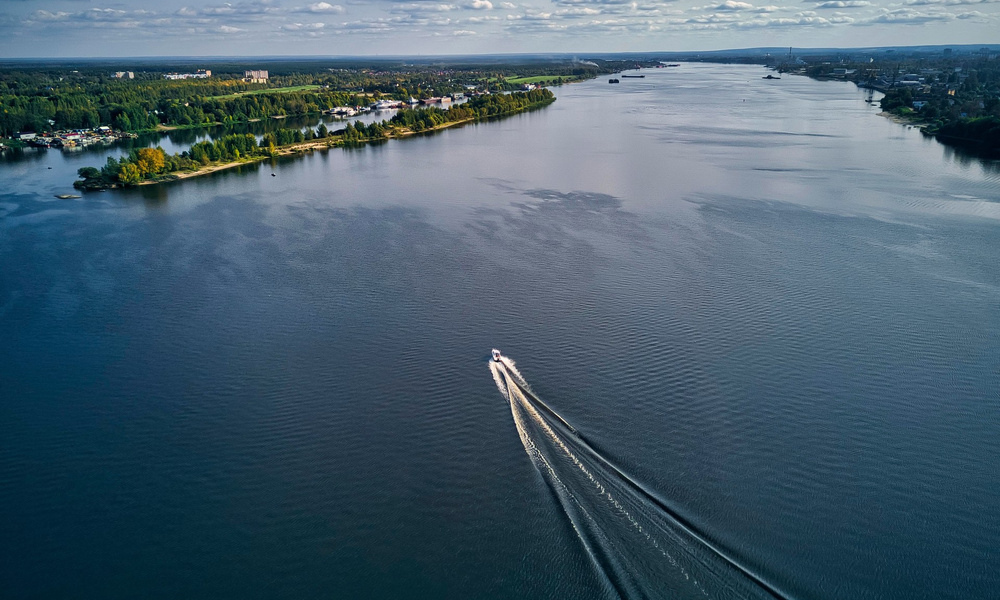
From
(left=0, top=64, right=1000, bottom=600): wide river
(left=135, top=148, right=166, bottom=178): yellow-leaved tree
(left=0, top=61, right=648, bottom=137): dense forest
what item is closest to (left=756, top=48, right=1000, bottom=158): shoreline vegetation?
(left=0, top=64, right=1000, bottom=600): wide river

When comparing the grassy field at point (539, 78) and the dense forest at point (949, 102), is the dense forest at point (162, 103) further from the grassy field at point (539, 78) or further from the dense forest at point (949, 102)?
the dense forest at point (949, 102)

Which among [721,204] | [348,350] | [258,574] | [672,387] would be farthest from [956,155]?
[258,574]

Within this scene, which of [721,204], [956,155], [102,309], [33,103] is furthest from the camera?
[33,103]

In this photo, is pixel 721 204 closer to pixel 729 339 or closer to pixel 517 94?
pixel 729 339

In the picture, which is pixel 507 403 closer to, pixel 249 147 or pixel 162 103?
pixel 249 147

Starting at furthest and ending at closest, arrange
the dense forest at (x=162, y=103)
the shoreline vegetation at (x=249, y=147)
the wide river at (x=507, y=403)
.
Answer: the dense forest at (x=162, y=103)
the shoreline vegetation at (x=249, y=147)
the wide river at (x=507, y=403)

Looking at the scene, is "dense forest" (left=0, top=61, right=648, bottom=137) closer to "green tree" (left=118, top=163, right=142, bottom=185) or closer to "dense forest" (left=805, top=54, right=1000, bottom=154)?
"green tree" (left=118, top=163, right=142, bottom=185)

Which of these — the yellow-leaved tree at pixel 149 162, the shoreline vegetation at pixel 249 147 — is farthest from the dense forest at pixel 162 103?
the yellow-leaved tree at pixel 149 162
